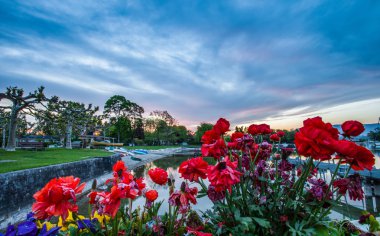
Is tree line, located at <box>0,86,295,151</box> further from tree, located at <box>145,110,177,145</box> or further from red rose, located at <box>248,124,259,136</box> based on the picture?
red rose, located at <box>248,124,259,136</box>

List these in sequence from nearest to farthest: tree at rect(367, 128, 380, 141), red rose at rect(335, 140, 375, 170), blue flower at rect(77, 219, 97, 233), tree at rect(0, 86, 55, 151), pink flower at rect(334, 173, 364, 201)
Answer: red rose at rect(335, 140, 375, 170) → pink flower at rect(334, 173, 364, 201) → blue flower at rect(77, 219, 97, 233) → tree at rect(0, 86, 55, 151) → tree at rect(367, 128, 380, 141)

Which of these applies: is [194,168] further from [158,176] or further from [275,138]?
[275,138]

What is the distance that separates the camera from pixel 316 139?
96cm

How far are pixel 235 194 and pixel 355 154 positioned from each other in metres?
0.69

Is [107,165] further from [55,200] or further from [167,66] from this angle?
[55,200]

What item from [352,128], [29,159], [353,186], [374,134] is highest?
[352,128]

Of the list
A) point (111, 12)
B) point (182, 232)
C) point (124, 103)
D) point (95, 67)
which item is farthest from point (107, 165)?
point (124, 103)

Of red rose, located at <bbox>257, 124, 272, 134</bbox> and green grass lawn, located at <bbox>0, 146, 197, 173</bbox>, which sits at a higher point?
red rose, located at <bbox>257, 124, 272, 134</bbox>

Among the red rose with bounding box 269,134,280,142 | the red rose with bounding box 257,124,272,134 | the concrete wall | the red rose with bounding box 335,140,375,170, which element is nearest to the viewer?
the red rose with bounding box 335,140,375,170

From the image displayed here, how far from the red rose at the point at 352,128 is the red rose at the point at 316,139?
14 centimetres

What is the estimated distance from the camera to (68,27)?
9.70 m

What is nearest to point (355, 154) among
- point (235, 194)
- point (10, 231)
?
point (235, 194)

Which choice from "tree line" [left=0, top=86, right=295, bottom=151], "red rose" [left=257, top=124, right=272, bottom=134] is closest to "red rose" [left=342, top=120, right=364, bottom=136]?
"red rose" [left=257, top=124, right=272, bottom=134]

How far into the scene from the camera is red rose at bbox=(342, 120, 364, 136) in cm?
110
